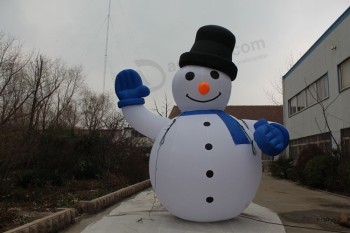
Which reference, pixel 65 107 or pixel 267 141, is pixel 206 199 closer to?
pixel 267 141

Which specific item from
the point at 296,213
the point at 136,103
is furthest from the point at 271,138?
the point at 296,213

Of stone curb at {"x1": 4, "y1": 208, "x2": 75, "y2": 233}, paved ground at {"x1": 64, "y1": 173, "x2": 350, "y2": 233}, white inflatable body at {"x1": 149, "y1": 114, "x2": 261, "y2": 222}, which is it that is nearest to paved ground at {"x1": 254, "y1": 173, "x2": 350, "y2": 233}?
paved ground at {"x1": 64, "y1": 173, "x2": 350, "y2": 233}

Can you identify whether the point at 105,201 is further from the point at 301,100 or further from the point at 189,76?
the point at 301,100

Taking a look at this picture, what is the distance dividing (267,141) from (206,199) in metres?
1.38

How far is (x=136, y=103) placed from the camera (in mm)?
7906

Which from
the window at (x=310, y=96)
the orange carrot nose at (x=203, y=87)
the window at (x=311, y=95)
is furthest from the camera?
the window at (x=311, y=95)

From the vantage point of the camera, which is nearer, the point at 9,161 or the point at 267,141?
→ the point at 267,141

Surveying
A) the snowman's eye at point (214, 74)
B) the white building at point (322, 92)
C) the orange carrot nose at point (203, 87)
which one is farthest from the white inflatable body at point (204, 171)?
the white building at point (322, 92)

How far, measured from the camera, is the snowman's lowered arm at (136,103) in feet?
25.7

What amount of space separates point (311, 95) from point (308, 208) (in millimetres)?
11617

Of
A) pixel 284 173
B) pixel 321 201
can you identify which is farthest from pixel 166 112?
pixel 321 201

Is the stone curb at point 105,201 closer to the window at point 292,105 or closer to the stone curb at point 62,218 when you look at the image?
the stone curb at point 62,218

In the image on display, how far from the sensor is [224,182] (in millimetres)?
6672

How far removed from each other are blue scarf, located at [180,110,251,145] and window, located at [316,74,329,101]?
1309 centimetres
